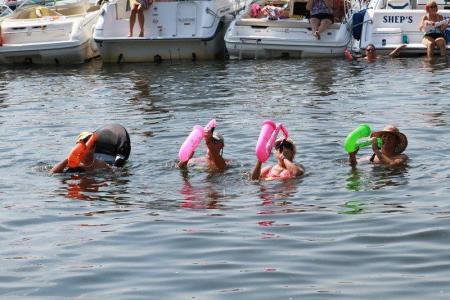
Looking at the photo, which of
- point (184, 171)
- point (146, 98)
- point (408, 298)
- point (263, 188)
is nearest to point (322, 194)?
point (263, 188)

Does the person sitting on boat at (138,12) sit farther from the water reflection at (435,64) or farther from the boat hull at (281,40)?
the water reflection at (435,64)

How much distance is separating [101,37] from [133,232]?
1440 cm

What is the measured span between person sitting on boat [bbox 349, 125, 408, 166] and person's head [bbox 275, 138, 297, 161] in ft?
2.20

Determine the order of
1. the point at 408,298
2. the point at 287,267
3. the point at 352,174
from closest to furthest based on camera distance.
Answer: the point at 408,298 → the point at 287,267 → the point at 352,174

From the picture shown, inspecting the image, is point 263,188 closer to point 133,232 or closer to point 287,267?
point 133,232

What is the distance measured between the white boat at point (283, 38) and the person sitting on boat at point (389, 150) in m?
10.5

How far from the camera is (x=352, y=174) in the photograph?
11.5 m

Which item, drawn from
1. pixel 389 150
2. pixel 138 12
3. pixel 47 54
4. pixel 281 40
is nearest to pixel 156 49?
pixel 138 12

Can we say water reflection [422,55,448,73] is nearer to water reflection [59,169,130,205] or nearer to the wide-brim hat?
the wide-brim hat

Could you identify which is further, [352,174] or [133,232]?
[352,174]

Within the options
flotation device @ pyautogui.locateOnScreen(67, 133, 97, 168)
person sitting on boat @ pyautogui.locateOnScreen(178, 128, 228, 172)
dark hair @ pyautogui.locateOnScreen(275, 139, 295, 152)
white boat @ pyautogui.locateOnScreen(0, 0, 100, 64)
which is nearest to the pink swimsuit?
dark hair @ pyautogui.locateOnScreen(275, 139, 295, 152)

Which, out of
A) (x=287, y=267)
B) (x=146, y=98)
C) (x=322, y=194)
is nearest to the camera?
(x=287, y=267)

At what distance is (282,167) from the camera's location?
37.9 feet

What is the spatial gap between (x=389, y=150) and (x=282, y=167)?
133cm
